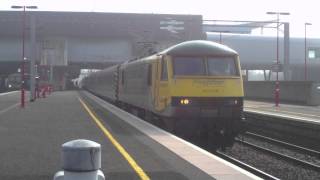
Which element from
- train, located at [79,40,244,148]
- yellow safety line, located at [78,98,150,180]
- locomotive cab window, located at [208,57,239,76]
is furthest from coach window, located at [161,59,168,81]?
yellow safety line, located at [78,98,150,180]

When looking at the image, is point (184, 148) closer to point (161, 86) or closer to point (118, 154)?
point (118, 154)

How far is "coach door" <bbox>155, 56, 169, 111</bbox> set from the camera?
17406mm

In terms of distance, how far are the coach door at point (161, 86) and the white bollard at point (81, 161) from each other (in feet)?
38.5

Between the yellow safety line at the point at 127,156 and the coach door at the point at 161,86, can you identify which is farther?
the coach door at the point at 161,86

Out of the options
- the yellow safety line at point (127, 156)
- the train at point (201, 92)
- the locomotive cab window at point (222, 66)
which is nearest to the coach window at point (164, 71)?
the train at point (201, 92)

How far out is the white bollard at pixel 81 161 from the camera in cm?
529

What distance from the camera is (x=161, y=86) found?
706 inches

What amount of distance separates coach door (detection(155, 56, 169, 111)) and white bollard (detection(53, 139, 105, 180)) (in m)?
11.7

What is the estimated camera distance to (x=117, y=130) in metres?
17.5

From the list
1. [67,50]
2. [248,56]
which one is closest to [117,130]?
[67,50]

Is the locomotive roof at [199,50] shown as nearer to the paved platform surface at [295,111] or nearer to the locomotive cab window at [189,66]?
the locomotive cab window at [189,66]

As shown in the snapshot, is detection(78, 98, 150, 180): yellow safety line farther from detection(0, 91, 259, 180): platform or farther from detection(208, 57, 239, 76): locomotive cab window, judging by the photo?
detection(208, 57, 239, 76): locomotive cab window

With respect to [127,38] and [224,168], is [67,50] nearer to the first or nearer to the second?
[127,38]

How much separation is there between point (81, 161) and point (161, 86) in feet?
41.6
